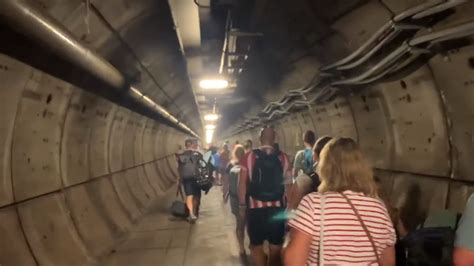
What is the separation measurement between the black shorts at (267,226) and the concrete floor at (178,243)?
1457 millimetres

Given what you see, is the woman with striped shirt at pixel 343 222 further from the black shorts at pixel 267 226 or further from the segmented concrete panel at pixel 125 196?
the segmented concrete panel at pixel 125 196

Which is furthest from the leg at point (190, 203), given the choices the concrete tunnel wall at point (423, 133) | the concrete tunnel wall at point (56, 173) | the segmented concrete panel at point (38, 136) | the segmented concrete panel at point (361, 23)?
the segmented concrete panel at point (361, 23)

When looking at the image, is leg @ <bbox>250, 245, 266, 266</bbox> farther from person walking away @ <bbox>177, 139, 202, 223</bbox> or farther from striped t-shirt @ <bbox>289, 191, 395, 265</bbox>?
person walking away @ <bbox>177, 139, 202, 223</bbox>

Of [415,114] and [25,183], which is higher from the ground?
[415,114]

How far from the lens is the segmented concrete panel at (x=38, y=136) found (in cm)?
591

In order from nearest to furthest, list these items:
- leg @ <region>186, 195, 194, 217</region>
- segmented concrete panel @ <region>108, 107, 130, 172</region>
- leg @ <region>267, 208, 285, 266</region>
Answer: leg @ <region>267, 208, 285, 266</region>
segmented concrete panel @ <region>108, 107, 130, 172</region>
leg @ <region>186, 195, 194, 217</region>

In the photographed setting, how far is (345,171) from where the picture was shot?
124 inches

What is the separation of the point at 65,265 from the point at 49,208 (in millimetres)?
842

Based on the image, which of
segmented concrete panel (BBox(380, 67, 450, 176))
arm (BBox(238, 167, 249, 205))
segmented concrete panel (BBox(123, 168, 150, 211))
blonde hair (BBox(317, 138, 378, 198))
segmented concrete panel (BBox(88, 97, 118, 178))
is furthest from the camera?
segmented concrete panel (BBox(123, 168, 150, 211))

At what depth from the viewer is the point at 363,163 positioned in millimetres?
3189

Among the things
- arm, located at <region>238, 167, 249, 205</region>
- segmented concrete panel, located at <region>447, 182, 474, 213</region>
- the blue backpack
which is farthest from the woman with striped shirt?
the blue backpack

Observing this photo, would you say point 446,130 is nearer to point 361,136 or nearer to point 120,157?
point 361,136

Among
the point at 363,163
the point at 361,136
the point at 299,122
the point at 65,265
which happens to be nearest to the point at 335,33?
the point at 361,136

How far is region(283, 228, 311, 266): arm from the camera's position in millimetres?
2938
